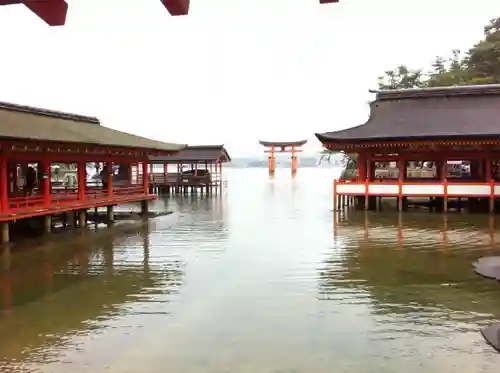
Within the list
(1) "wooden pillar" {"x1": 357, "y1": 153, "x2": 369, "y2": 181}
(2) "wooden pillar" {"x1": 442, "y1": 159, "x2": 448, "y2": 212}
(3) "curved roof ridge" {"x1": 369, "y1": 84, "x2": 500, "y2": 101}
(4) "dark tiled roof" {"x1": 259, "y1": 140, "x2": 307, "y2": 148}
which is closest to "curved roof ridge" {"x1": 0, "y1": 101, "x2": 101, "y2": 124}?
(1) "wooden pillar" {"x1": 357, "y1": 153, "x2": 369, "y2": 181}

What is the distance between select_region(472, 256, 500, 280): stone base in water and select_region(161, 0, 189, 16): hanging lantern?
856cm

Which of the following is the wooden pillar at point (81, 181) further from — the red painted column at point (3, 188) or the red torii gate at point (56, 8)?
the red torii gate at point (56, 8)

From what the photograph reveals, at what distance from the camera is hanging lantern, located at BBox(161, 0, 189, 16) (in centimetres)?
367

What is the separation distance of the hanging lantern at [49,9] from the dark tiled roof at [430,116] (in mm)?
19851

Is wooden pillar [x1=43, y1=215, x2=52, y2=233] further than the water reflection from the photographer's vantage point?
Yes

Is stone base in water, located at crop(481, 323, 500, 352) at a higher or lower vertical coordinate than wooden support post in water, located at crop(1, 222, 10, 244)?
lower

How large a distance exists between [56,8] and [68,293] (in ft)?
22.5

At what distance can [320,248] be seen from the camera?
13852mm

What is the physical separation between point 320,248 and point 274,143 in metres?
73.5

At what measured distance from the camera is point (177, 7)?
3736mm

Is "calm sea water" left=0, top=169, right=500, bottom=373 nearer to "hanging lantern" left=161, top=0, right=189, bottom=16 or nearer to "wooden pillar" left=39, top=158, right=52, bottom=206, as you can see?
"wooden pillar" left=39, top=158, right=52, bottom=206

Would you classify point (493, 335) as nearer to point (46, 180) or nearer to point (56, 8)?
point (56, 8)

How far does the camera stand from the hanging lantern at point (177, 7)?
12.1ft

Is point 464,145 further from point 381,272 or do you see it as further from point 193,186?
point 193,186
